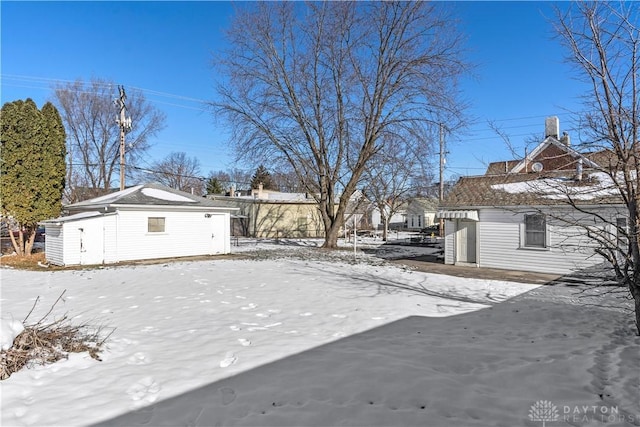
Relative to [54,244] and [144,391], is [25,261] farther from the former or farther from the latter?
[144,391]

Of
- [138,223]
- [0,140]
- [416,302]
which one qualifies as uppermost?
[0,140]

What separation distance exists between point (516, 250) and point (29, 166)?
68.4 feet

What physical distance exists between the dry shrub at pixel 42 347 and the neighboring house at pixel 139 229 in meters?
11.7

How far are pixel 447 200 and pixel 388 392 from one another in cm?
1276

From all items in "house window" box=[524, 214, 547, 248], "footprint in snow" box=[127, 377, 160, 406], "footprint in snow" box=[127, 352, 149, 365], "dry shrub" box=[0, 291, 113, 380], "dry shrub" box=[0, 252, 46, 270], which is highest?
"house window" box=[524, 214, 547, 248]

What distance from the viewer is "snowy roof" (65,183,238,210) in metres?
16.6

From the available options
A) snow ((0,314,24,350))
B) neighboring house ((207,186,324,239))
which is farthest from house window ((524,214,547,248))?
neighboring house ((207,186,324,239))

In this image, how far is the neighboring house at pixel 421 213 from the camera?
5344 cm

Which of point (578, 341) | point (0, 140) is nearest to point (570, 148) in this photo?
point (578, 341)

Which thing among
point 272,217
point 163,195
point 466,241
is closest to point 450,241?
point 466,241

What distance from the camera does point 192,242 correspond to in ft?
61.1

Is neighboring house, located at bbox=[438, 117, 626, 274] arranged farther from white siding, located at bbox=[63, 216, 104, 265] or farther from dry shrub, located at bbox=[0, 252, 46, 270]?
dry shrub, located at bbox=[0, 252, 46, 270]

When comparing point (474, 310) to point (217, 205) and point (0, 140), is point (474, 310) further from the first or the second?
point (0, 140)

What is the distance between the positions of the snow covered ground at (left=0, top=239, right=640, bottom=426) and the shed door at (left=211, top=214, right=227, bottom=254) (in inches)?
398
